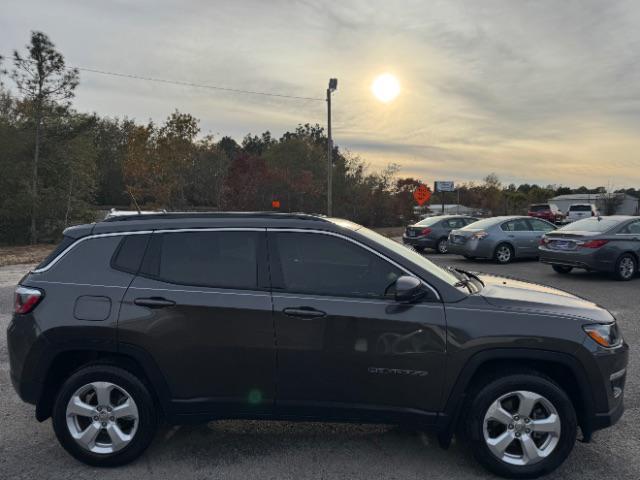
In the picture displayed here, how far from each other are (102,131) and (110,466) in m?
61.0

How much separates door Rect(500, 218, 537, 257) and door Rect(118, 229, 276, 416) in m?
12.9

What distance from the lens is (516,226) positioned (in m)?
15.1

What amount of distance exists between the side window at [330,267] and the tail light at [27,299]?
5.47 feet

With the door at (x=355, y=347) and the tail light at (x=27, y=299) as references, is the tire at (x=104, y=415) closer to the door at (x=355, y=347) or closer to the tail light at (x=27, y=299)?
the tail light at (x=27, y=299)

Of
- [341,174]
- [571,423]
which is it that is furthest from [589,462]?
[341,174]

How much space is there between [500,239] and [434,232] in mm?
3271

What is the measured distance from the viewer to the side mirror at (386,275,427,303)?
125 inches

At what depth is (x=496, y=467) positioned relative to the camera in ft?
10.5

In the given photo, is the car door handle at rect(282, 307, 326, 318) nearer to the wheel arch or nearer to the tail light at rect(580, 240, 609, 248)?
the wheel arch

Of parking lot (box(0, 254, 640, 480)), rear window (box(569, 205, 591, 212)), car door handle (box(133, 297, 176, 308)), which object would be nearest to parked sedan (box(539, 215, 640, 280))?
parking lot (box(0, 254, 640, 480))

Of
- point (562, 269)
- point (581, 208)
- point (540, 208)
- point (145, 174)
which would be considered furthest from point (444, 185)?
point (562, 269)

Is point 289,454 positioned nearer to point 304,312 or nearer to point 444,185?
point 304,312

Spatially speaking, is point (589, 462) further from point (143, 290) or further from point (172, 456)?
point (143, 290)

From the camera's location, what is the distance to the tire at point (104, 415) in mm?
3348
